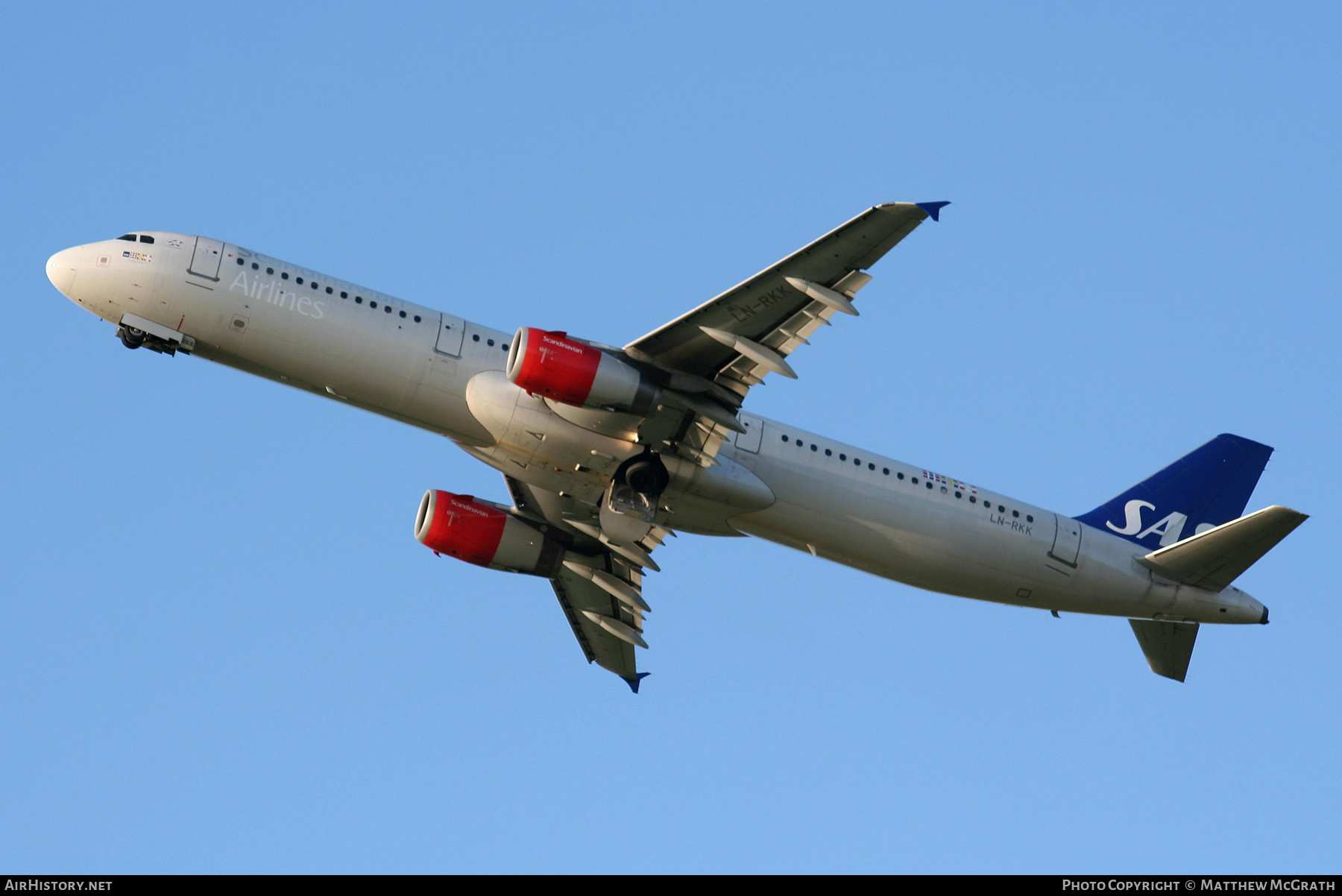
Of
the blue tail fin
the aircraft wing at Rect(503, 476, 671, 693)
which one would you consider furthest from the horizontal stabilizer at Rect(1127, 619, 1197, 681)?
the aircraft wing at Rect(503, 476, 671, 693)

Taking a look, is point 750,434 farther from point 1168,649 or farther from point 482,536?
point 1168,649

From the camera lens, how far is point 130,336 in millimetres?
36469

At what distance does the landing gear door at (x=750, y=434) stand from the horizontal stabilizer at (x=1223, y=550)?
13111 millimetres

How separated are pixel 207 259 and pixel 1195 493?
1267 inches

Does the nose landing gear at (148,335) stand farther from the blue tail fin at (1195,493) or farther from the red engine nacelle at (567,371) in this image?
the blue tail fin at (1195,493)

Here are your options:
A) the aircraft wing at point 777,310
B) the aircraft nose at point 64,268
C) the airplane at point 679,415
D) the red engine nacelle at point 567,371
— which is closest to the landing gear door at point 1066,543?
the airplane at point 679,415

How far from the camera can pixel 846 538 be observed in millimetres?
39156

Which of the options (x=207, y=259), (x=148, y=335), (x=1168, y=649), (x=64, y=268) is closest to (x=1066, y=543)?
(x=1168, y=649)

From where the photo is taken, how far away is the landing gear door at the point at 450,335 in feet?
121

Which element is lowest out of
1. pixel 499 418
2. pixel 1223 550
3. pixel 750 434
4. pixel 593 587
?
pixel 593 587

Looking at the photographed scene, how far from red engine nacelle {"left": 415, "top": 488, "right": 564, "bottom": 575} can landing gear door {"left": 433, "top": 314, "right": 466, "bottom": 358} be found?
821 cm

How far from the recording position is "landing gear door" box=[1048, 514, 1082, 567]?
41188 mm

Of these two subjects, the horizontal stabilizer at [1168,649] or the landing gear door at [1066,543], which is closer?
the landing gear door at [1066,543]

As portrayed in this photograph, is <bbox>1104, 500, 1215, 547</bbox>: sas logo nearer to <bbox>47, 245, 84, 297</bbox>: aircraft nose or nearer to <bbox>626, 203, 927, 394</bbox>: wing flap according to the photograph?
<bbox>626, 203, 927, 394</bbox>: wing flap
